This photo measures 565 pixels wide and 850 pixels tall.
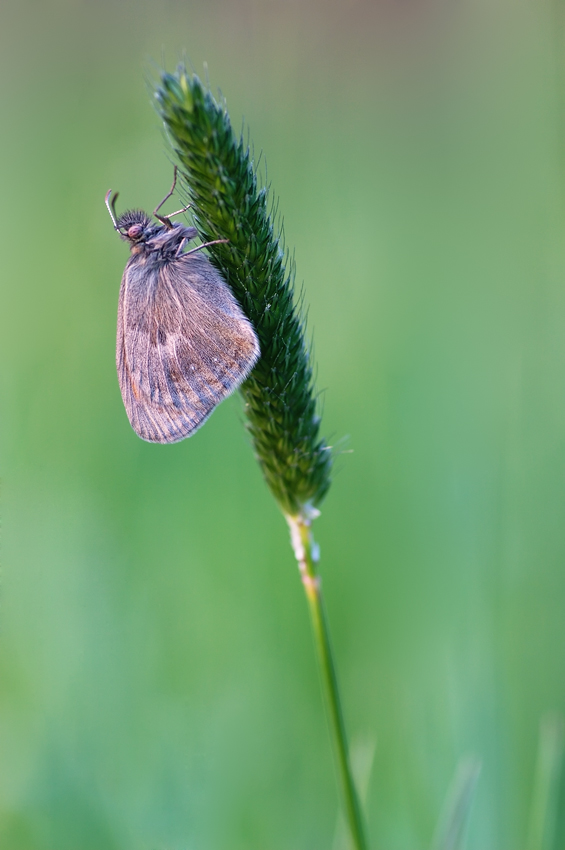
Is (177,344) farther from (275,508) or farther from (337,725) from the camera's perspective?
(275,508)

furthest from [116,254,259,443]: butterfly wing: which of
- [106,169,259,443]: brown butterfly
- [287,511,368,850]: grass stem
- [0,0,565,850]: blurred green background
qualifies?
[287,511,368,850]: grass stem

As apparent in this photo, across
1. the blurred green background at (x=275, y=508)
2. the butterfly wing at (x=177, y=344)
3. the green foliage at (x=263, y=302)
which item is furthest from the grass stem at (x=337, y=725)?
the blurred green background at (x=275, y=508)

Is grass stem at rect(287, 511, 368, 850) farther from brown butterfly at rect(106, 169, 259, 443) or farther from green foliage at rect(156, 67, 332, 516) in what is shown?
brown butterfly at rect(106, 169, 259, 443)

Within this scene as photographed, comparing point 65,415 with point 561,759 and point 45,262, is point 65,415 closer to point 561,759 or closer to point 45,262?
point 45,262

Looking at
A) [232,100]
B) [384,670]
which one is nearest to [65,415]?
[384,670]

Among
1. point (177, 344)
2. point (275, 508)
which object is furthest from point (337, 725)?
point (275, 508)

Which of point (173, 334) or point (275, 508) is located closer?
point (173, 334)
